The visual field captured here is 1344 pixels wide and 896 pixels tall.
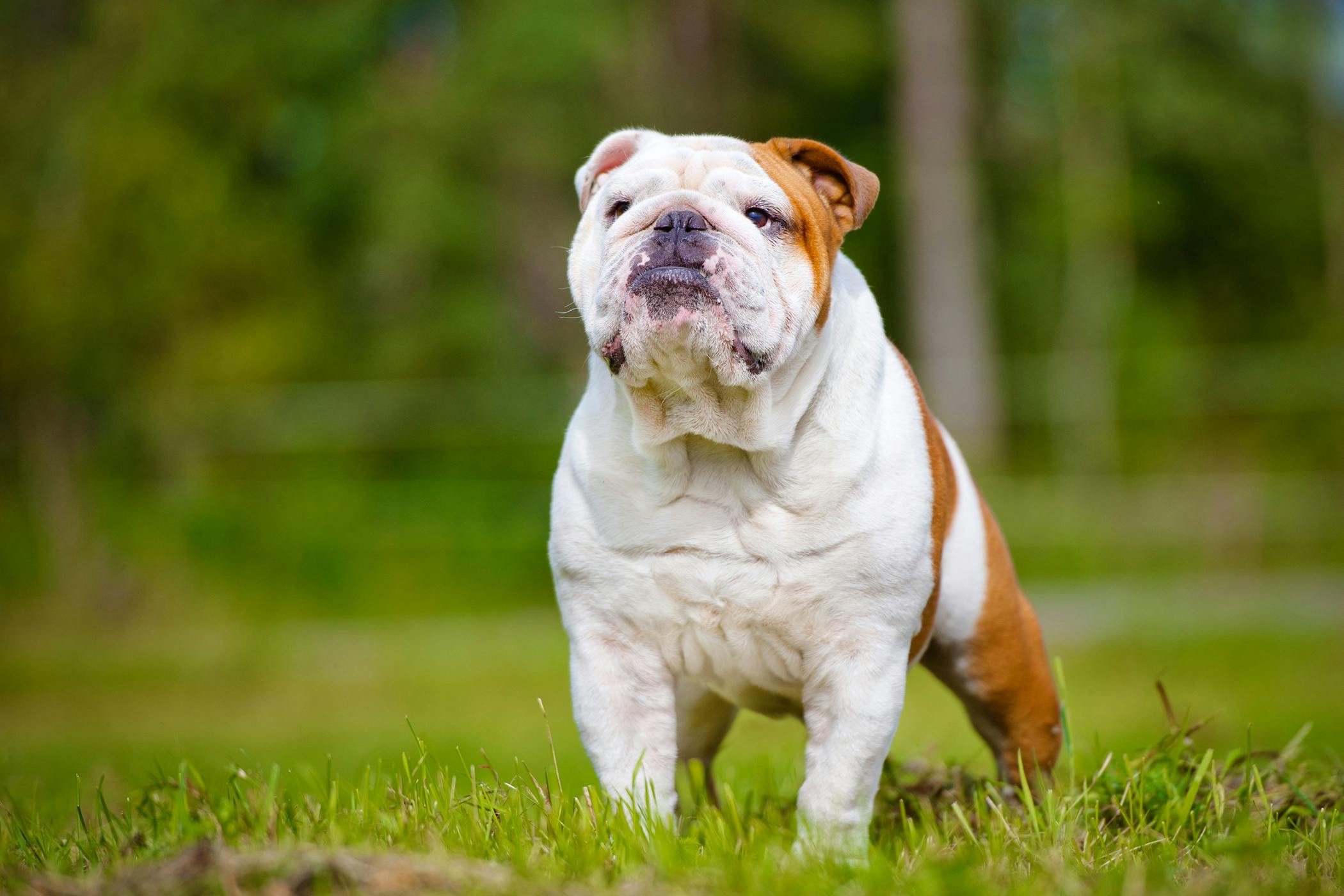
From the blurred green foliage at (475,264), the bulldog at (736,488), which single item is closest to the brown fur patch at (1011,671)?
the bulldog at (736,488)

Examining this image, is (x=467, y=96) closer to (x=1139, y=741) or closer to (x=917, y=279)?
(x=917, y=279)

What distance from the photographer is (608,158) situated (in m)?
3.84

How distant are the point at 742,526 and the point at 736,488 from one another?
11 cm

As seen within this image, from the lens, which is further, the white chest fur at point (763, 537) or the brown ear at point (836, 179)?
the brown ear at point (836, 179)

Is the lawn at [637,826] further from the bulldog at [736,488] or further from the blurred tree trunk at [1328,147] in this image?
the blurred tree trunk at [1328,147]

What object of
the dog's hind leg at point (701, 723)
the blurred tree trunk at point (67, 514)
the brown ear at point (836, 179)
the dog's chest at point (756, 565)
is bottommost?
the blurred tree trunk at point (67, 514)

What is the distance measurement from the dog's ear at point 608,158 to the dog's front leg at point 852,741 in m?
1.46

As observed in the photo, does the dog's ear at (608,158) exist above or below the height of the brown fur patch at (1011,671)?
above

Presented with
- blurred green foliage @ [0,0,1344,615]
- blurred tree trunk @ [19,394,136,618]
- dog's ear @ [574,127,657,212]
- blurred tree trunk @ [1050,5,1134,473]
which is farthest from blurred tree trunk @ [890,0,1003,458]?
dog's ear @ [574,127,657,212]

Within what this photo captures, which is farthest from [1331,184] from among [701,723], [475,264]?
[701,723]

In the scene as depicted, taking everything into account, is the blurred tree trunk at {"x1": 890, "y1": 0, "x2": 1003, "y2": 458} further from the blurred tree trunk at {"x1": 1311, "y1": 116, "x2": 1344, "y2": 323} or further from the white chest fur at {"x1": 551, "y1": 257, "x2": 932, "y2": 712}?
the white chest fur at {"x1": 551, "y1": 257, "x2": 932, "y2": 712}

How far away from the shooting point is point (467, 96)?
17297 mm

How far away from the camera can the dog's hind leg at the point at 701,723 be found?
3.95 m

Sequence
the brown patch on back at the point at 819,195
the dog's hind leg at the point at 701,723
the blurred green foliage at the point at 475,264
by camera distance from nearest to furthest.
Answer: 1. the brown patch on back at the point at 819,195
2. the dog's hind leg at the point at 701,723
3. the blurred green foliage at the point at 475,264
